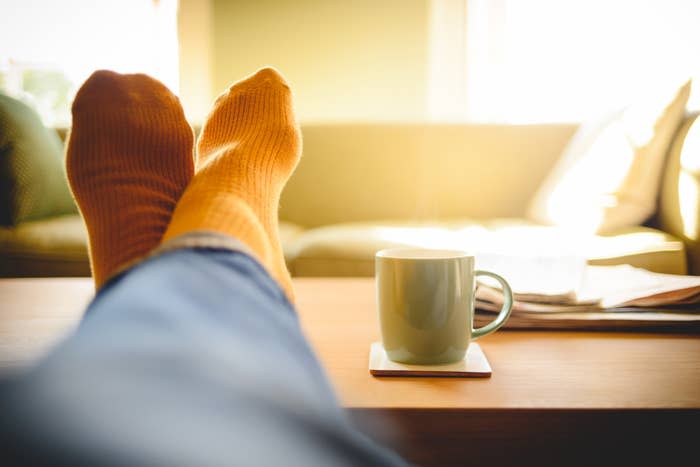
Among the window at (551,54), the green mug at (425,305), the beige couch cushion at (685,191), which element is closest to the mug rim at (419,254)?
the green mug at (425,305)

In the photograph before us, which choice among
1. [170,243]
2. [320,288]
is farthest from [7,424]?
[320,288]

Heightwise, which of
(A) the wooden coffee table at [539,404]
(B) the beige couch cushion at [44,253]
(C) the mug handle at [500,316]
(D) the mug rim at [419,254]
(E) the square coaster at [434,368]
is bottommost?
(B) the beige couch cushion at [44,253]

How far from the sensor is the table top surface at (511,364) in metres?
0.38

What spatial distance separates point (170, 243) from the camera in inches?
12.6

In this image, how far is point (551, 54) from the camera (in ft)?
8.78

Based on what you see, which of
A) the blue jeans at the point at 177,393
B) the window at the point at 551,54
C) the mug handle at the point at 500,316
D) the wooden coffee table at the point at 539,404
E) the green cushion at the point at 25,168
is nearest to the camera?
the blue jeans at the point at 177,393

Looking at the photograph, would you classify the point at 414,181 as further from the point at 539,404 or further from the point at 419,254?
the point at 539,404

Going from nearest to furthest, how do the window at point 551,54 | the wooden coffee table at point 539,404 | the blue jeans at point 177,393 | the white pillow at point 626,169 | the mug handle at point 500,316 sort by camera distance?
the blue jeans at point 177,393 → the wooden coffee table at point 539,404 → the mug handle at point 500,316 → the white pillow at point 626,169 → the window at point 551,54

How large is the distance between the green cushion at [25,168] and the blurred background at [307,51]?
1.54 m

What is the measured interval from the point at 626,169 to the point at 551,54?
1.65 metres

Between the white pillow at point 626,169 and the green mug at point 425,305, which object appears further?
the white pillow at point 626,169

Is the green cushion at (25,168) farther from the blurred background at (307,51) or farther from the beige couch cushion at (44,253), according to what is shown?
the blurred background at (307,51)

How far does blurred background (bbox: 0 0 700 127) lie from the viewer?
290 cm

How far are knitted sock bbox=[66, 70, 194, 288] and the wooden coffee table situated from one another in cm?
13
